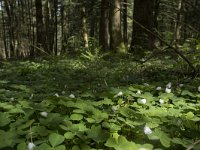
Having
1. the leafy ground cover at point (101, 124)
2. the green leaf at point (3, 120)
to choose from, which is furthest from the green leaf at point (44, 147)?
the green leaf at point (3, 120)

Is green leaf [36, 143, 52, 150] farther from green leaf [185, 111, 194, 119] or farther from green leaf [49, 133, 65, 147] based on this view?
green leaf [185, 111, 194, 119]

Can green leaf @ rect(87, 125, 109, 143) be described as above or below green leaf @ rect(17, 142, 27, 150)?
below

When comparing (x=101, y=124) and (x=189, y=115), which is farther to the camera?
(x=189, y=115)

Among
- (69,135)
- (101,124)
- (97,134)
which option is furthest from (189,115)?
(69,135)

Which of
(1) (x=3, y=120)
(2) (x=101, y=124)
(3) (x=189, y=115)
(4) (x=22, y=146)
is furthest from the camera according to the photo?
(3) (x=189, y=115)

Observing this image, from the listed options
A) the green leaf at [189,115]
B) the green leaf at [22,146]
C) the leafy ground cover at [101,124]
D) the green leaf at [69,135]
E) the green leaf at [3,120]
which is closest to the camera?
the green leaf at [22,146]

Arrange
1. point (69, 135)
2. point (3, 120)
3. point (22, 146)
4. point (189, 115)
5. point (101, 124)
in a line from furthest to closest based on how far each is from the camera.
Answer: point (189, 115)
point (101, 124)
point (3, 120)
point (69, 135)
point (22, 146)

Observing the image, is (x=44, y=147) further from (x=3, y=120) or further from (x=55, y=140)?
(x=3, y=120)

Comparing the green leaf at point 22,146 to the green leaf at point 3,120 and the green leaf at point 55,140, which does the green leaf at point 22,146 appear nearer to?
the green leaf at point 55,140

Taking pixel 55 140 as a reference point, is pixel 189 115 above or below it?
below

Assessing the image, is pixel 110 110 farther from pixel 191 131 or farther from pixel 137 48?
pixel 137 48

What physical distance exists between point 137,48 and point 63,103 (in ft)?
31.2

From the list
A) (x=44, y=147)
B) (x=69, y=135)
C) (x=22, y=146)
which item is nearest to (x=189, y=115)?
(x=69, y=135)

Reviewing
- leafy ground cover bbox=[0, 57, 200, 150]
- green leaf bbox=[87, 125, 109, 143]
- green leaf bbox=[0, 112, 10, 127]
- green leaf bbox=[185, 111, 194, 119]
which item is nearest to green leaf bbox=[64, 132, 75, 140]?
leafy ground cover bbox=[0, 57, 200, 150]
